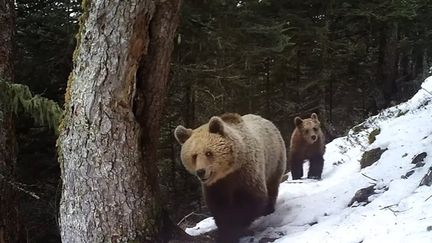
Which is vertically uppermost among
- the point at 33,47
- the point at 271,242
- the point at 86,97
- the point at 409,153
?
the point at 33,47

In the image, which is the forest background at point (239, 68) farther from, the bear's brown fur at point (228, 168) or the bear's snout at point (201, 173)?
the bear's snout at point (201, 173)

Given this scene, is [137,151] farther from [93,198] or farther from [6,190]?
[6,190]

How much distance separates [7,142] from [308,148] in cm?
511

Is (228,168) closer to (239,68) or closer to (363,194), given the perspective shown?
(363,194)

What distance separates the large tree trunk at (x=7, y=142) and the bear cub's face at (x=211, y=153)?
3.06 metres

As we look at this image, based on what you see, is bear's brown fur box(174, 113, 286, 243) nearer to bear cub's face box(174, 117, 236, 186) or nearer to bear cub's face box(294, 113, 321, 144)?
bear cub's face box(174, 117, 236, 186)

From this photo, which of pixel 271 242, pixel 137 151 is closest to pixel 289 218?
pixel 271 242

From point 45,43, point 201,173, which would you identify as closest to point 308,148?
point 201,173

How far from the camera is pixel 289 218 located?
267 inches

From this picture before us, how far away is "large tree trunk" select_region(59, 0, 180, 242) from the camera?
531 cm

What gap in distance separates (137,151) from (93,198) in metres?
0.65

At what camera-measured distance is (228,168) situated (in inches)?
234

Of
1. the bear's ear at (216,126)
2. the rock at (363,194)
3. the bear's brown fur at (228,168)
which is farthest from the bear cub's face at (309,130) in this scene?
the bear's ear at (216,126)

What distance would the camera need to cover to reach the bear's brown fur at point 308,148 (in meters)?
9.58
